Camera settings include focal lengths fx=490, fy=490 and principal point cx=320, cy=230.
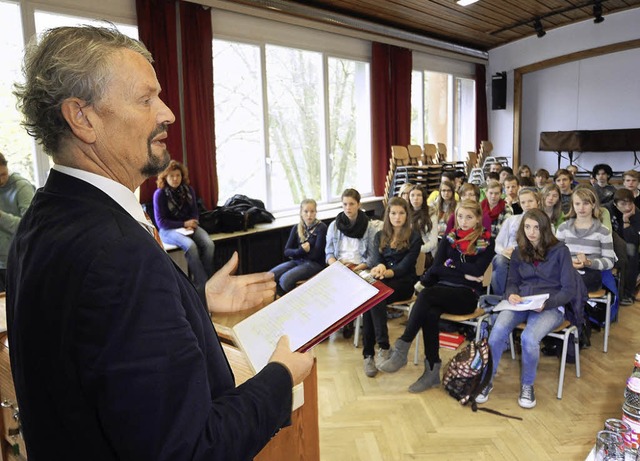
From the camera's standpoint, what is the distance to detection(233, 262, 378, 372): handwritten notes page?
45.0 inches

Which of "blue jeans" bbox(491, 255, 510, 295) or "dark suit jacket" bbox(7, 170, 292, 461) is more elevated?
"dark suit jacket" bbox(7, 170, 292, 461)

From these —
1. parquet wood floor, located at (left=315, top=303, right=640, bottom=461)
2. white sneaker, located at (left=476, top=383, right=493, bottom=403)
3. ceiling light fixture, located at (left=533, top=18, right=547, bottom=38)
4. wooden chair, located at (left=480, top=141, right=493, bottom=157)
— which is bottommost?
parquet wood floor, located at (left=315, top=303, right=640, bottom=461)

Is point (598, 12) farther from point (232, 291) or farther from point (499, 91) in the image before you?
point (232, 291)

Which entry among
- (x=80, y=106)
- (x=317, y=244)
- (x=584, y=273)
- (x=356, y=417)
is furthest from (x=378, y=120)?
(x=80, y=106)

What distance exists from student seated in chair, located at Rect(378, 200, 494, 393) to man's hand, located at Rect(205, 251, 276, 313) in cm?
207

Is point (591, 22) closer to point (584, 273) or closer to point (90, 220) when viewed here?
point (584, 273)

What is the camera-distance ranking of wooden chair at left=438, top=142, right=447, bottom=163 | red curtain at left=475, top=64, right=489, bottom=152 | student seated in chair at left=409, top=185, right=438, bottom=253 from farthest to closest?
red curtain at left=475, top=64, right=489, bottom=152, wooden chair at left=438, top=142, right=447, bottom=163, student seated in chair at left=409, top=185, right=438, bottom=253

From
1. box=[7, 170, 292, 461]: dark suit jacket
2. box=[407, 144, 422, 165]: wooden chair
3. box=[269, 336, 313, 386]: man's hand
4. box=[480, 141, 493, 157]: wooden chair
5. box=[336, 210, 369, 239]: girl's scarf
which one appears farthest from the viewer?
box=[480, 141, 493, 157]: wooden chair

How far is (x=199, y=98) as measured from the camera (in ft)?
17.5

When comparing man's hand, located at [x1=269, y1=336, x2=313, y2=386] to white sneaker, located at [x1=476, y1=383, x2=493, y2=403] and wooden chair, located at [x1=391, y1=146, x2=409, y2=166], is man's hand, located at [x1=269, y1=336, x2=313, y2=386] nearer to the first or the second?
white sneaker, located at [x1=476, y1=383, x2=493, y2=403]

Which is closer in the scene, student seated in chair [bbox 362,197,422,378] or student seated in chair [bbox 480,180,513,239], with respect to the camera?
student seated in chair [bbox 362,197,422,378]

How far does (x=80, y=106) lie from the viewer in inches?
30.5

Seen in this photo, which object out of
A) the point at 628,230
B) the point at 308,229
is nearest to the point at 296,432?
the point at 308,229

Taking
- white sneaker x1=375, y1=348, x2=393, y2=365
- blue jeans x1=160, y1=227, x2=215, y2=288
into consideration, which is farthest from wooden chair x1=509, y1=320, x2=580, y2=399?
blue jeans x1=160, y1=227, x2=215, y2=288
